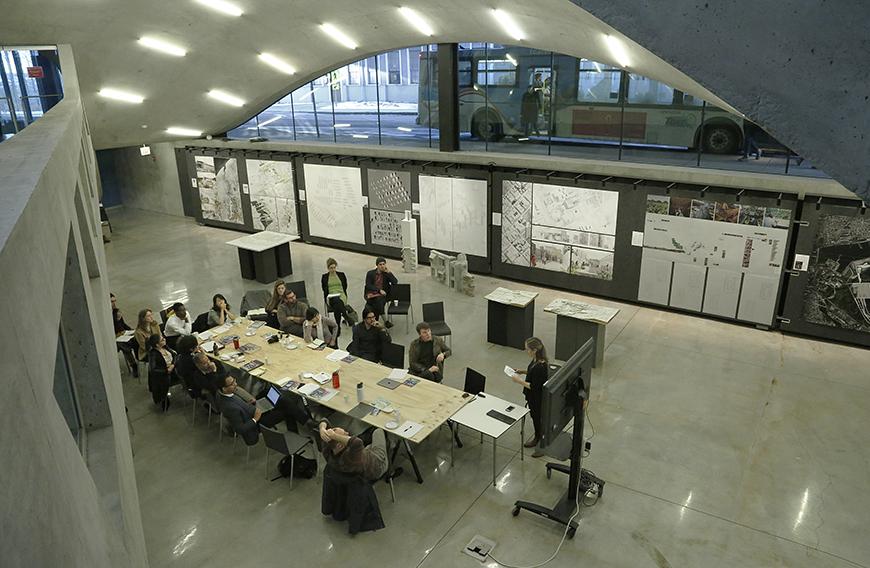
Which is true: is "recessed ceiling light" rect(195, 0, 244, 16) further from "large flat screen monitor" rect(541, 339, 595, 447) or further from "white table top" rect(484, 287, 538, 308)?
"large flat screen monitor" rect(541, 339, 595, 447)

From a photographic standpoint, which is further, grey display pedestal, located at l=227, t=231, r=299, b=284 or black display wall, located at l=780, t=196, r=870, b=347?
grey display pedestal, located at l=227, t=231, r=299, b=284

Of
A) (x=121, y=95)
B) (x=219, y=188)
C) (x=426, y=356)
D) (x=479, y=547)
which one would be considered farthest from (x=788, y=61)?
(x=219, y=188)

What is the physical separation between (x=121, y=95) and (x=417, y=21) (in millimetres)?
6706

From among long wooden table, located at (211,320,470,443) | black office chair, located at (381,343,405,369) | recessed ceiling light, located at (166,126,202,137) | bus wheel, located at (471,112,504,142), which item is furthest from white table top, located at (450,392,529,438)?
recessed ceiling light, located at (166,126,202,137)

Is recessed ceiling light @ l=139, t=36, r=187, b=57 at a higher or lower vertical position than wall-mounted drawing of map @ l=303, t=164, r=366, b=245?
higher

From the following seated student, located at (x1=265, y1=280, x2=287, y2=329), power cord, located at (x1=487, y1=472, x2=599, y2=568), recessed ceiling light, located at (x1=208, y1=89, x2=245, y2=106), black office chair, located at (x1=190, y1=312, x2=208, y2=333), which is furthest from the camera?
recessed ceiling light, located at (x1=208, y1=89, x2=245, y2=106)

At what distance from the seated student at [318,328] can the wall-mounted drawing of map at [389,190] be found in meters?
6.25

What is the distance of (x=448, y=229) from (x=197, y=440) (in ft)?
26.2

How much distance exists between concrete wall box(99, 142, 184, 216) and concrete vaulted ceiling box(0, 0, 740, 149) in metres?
4.17

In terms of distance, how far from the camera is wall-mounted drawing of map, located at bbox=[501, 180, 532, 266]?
43.1 feet

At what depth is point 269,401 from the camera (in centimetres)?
→ 823

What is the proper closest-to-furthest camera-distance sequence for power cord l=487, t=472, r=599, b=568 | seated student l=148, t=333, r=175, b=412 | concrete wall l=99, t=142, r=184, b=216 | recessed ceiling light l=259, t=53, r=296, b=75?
power cord l=487, t=472, r=599, b=568 → seated student l=148, t=333, r=175, b=412 → recessed ceiling light l=259, t=53, r=296, b=75 → concrete wall l=99, t=142, r=184, b=216

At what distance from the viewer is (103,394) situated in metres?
3.70

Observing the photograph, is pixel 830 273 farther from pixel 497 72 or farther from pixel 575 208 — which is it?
pixel 497 72
